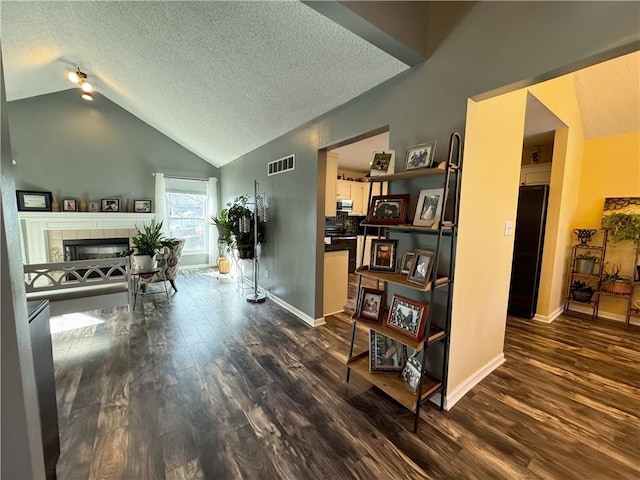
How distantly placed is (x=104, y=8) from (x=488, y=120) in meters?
3.32

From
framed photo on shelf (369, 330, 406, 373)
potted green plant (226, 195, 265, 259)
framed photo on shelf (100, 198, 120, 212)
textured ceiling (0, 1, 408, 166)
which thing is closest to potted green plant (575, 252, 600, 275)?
framed photo on shelf (369, 330, 406, 373)

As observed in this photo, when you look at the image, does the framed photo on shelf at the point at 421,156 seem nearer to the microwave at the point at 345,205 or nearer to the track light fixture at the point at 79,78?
the microwave at the point at 345,205

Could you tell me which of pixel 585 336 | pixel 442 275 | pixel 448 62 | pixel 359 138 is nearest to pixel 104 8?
pixel 359 138

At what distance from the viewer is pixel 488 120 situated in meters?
1.75

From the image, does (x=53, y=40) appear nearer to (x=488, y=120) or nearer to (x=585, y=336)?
(x=488, y=120)

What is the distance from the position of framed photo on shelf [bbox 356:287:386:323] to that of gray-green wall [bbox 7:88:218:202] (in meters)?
5.38

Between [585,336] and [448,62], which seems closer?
[448,62]

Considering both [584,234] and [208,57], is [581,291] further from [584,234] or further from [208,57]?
[208,57]

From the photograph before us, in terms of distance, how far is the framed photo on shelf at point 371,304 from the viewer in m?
1.89

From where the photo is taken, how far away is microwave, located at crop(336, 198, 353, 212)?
5.67 meters

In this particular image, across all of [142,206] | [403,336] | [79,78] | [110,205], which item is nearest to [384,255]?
[403,336]

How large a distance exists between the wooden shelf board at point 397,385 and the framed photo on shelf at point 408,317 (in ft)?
1.24

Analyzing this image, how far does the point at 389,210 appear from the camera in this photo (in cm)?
187

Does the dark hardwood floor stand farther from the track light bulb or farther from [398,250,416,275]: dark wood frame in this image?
the track light bulb
